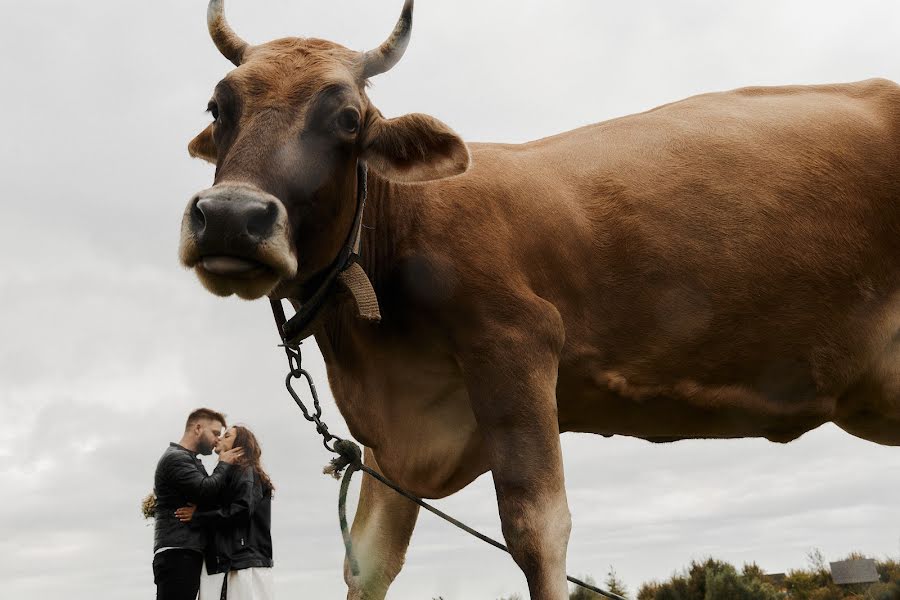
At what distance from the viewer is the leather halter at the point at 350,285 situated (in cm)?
392

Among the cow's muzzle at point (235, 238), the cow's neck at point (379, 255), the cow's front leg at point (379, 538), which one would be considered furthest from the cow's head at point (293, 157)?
the cow's front leg at point (379, 538)

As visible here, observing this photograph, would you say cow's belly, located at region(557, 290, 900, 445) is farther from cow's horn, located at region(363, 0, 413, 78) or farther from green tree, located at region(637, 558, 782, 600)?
green tree, located at region(637, 558, 782, 600)

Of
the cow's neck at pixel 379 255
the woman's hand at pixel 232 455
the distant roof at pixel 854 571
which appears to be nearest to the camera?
the cow's neck at pixel 379 255

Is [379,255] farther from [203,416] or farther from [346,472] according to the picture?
[203,416]

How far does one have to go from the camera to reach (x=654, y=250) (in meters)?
4.51

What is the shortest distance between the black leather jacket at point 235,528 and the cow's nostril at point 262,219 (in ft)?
15.1

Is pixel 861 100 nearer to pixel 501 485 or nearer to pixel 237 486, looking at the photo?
pixel 501 485

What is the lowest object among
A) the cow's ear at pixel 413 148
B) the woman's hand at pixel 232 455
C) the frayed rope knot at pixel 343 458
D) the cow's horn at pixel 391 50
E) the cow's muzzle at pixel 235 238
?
the frayed rope knot at pixel 343 458

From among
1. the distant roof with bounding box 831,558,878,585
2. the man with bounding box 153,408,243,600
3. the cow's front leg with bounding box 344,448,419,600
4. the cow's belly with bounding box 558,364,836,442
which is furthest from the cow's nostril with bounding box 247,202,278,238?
the distant roof with bounding box 831,558,878,585

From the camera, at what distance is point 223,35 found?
445cm

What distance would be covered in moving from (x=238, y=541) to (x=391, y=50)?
471cm

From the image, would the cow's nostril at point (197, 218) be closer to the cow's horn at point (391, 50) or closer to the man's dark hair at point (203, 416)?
the cow's horn at point (391, 50)

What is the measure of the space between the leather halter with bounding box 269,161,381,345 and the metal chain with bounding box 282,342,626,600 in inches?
6.8

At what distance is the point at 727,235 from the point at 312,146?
81.3 inches
